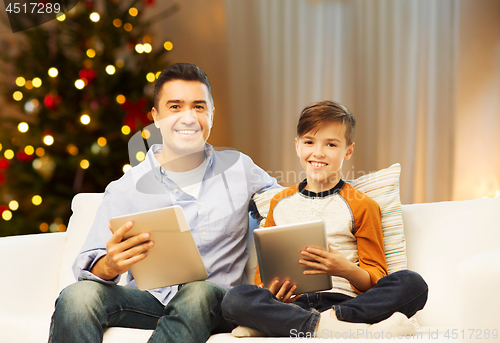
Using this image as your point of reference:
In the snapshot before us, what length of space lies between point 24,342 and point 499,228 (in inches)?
51.2

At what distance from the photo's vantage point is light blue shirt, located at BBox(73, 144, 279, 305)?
1193 millimetres

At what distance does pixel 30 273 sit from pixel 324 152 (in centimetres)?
99

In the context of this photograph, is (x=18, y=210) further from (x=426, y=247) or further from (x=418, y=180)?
(x=418, y=180)

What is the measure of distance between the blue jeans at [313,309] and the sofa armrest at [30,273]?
0.68m

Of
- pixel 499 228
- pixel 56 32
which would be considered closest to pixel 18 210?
pixel 56 32

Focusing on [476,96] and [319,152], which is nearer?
[319,152]

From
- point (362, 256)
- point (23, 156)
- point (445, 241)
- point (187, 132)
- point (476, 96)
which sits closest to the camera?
point (362, 256)

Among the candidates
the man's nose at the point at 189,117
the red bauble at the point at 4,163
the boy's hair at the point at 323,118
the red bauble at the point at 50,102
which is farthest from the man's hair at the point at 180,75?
the red bauble at the point at 4,163

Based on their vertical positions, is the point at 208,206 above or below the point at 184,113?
below

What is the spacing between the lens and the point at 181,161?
135cm

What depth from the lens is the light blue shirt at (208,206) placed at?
1.19 metres

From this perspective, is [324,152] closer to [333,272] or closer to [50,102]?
[333,272]

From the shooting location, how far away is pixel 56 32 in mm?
2326

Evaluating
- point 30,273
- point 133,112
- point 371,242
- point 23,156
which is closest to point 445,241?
point 371,242
